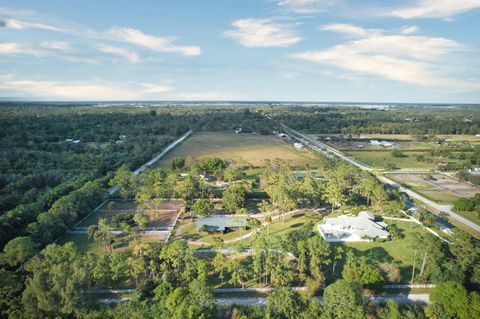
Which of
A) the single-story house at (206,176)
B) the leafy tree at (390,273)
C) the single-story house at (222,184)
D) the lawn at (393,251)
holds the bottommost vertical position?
the lawn at (393,251)

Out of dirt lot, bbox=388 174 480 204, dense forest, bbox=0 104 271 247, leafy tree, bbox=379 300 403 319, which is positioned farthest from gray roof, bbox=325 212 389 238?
dense forest, bbox=0 104 271 247

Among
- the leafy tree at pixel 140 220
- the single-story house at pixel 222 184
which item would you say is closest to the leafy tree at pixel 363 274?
the leafy tree at pixel 140 220

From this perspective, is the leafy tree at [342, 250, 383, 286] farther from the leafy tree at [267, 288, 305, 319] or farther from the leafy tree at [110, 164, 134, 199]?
the leafy tree at [110, 164, 134, 199]

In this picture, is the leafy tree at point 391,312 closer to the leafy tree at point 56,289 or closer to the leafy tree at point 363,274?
the leafy tree at point 363,274

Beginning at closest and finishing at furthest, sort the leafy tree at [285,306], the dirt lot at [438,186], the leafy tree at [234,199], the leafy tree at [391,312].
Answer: the leafy tree at [391,312] → the leafy tree at [285,306] → the leafy tree at [234,199] → the dirt lot at [438,186]

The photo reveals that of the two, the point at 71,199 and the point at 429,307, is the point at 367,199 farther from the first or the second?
the point at 71,199

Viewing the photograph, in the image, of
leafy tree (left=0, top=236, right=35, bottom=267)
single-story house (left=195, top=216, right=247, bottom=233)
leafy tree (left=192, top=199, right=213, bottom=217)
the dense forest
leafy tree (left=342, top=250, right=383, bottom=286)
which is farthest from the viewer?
leafy tree (left=192, top=199, right=213, bottom=217)

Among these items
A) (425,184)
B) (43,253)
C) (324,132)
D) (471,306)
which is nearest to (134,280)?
(43,253)
